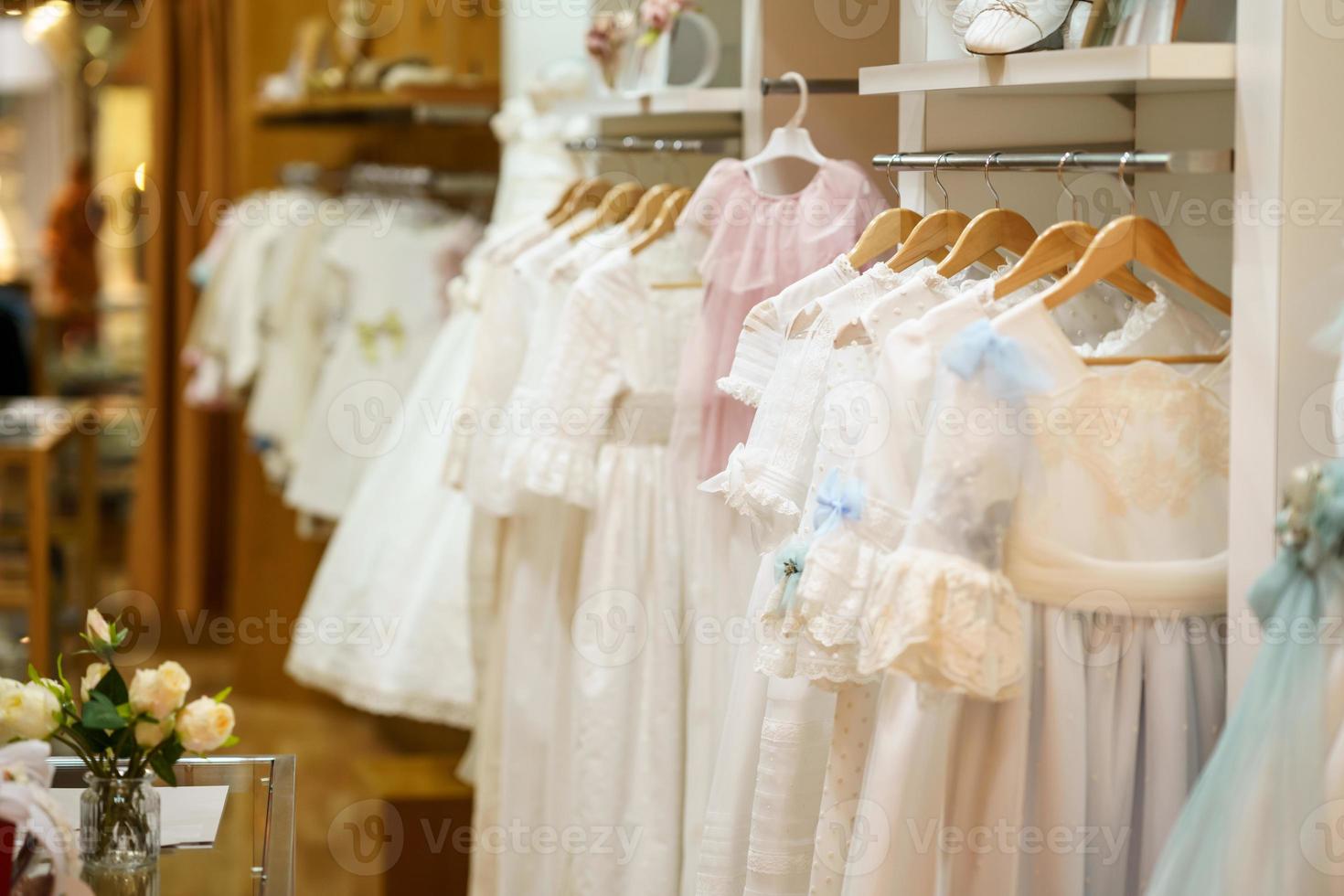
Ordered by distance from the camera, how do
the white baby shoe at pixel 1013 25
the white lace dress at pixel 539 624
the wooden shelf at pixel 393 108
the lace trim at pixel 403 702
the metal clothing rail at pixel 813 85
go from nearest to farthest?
the white baby shoe at pixel 1013 25 → the metal clothing rail at pixel 813 85 → the white lace dress at pixel 539 624 → the lace trim at pixel 403 702 → the wooden shelf at pixel 393 108

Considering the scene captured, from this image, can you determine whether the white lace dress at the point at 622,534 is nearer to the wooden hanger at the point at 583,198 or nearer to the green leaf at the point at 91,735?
the wooden hanger at the point at 583,198

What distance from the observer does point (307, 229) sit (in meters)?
3.90

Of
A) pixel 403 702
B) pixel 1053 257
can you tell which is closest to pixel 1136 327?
pixel 1053 257

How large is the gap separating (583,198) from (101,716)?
52.3 inches

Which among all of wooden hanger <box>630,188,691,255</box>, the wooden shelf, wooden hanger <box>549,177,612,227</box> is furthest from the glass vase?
the wooden shelf

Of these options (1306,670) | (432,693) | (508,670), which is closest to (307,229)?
(432,693)

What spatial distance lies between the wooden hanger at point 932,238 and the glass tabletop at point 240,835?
0.80 m

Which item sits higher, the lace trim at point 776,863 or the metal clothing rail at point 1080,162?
the metal clothing rail at point 1080,162

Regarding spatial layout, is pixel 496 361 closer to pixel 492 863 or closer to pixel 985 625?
pixel 492 863

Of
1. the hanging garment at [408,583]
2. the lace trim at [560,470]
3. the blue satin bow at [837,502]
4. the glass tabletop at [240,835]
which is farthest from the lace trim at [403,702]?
the blue satin bow at [837,502]

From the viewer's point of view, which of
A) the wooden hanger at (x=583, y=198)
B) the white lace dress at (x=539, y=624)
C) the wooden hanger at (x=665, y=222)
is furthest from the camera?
the wooden hanger at (x=583, y=198)

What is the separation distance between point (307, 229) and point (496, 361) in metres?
1.66

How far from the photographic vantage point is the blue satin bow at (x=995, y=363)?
1345 millimetres

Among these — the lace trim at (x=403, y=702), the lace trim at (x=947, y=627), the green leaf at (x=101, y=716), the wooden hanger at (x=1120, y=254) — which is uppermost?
the wooden hanger at (x=1120, y=254)
